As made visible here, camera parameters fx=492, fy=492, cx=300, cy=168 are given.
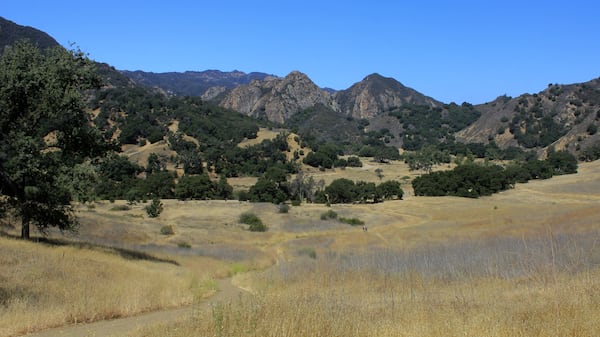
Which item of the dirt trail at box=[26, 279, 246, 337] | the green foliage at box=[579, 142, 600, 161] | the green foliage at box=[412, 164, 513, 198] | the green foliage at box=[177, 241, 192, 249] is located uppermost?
the green foliage at box=[579, 142, 600, 161]

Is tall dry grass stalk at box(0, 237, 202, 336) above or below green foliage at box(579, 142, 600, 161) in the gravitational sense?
below

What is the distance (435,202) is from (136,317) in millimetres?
67051

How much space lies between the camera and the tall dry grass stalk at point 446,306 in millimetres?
7449

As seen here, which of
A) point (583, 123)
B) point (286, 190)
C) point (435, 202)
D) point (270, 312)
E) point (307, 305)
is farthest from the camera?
point (583, 123)

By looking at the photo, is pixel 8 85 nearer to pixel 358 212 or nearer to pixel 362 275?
pixel 362 275

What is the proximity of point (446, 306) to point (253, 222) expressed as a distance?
2028 inches

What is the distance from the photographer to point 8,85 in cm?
2238

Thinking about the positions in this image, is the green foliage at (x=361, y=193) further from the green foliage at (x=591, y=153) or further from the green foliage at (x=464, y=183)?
the green foliage at (x=591, y=153)

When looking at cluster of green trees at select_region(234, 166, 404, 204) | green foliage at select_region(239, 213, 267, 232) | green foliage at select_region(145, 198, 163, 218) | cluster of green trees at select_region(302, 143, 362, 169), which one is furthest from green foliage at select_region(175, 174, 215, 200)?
cluster of green trees at select_region(302, 143, 362, 169)

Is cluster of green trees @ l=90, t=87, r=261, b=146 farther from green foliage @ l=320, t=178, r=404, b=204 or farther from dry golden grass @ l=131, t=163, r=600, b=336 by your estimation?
dry golden grass @ l=131, t=163, r=600, b=336

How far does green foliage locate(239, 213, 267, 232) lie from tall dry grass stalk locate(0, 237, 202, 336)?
33496mm

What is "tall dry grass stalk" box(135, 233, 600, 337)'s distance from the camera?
7449 mm

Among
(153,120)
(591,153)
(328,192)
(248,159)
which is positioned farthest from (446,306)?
(153,120)

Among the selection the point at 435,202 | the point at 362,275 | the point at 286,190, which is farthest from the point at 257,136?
the point at 362,275
